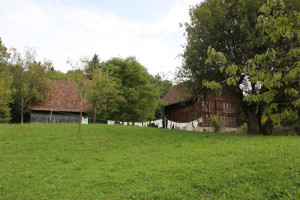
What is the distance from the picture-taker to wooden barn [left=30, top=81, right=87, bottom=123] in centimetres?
3039

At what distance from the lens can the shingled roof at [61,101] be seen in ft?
101

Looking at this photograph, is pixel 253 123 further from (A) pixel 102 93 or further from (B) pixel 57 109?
(B) pixel 57 109

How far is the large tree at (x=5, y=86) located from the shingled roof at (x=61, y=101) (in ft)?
12.3

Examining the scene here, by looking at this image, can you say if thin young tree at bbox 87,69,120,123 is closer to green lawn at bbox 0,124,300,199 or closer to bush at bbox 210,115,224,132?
bush at bbox 210,115,224,132

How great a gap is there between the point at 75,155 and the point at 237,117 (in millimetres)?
31131

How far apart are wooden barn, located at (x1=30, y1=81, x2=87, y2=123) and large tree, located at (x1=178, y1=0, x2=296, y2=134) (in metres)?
18.4

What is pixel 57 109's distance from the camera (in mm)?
30891

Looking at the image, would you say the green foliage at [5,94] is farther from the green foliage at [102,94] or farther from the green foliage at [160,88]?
the green foliage at [160,88]

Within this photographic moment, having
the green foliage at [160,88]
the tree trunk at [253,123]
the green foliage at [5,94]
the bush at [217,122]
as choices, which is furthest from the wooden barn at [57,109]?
the tree trunk at [253,123]

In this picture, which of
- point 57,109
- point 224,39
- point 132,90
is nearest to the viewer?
point 224,39

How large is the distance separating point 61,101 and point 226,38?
23.7m

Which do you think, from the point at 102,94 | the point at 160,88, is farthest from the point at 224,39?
the point at 160,88

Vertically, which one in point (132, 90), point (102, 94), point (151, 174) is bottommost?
point (151, 174)

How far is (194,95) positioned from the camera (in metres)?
21.5
